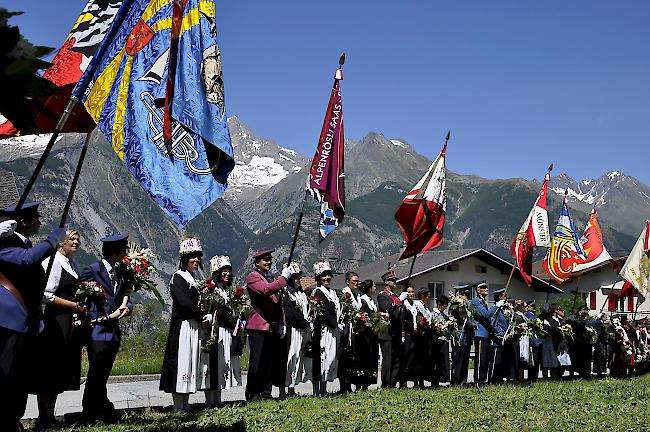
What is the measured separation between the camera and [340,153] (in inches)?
482

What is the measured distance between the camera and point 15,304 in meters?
6.23

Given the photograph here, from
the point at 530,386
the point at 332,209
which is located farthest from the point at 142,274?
the point at 530,386

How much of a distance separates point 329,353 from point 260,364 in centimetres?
187

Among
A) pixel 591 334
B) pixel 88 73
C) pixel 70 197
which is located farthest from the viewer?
pixel 591 334

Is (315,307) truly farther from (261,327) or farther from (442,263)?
(442,263)

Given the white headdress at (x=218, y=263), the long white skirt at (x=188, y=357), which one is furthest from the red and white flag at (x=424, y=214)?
→ the long white skirt at (x=188, y=357)

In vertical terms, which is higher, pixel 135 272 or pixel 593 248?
pixel 593 248

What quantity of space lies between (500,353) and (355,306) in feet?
13.4

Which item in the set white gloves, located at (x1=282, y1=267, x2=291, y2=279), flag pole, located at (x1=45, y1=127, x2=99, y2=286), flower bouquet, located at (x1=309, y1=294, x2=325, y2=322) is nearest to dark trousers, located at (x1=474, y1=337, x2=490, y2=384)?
flower bouquet, located at (x1=309, y1=294, x2=325, y2=322)

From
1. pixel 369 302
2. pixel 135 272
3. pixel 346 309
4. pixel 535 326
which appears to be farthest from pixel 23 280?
pixel 535 326

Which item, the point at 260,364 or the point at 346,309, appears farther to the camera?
the point at 346,309

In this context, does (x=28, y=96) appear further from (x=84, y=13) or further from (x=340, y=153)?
(x=340, y=153)

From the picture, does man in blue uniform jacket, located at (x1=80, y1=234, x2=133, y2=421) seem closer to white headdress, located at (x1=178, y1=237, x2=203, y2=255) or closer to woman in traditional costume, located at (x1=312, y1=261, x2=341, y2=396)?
white headdress, located at (x1=178, y1=237, x2=203, y2=255)

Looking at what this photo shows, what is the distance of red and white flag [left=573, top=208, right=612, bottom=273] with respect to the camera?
2138 cm
